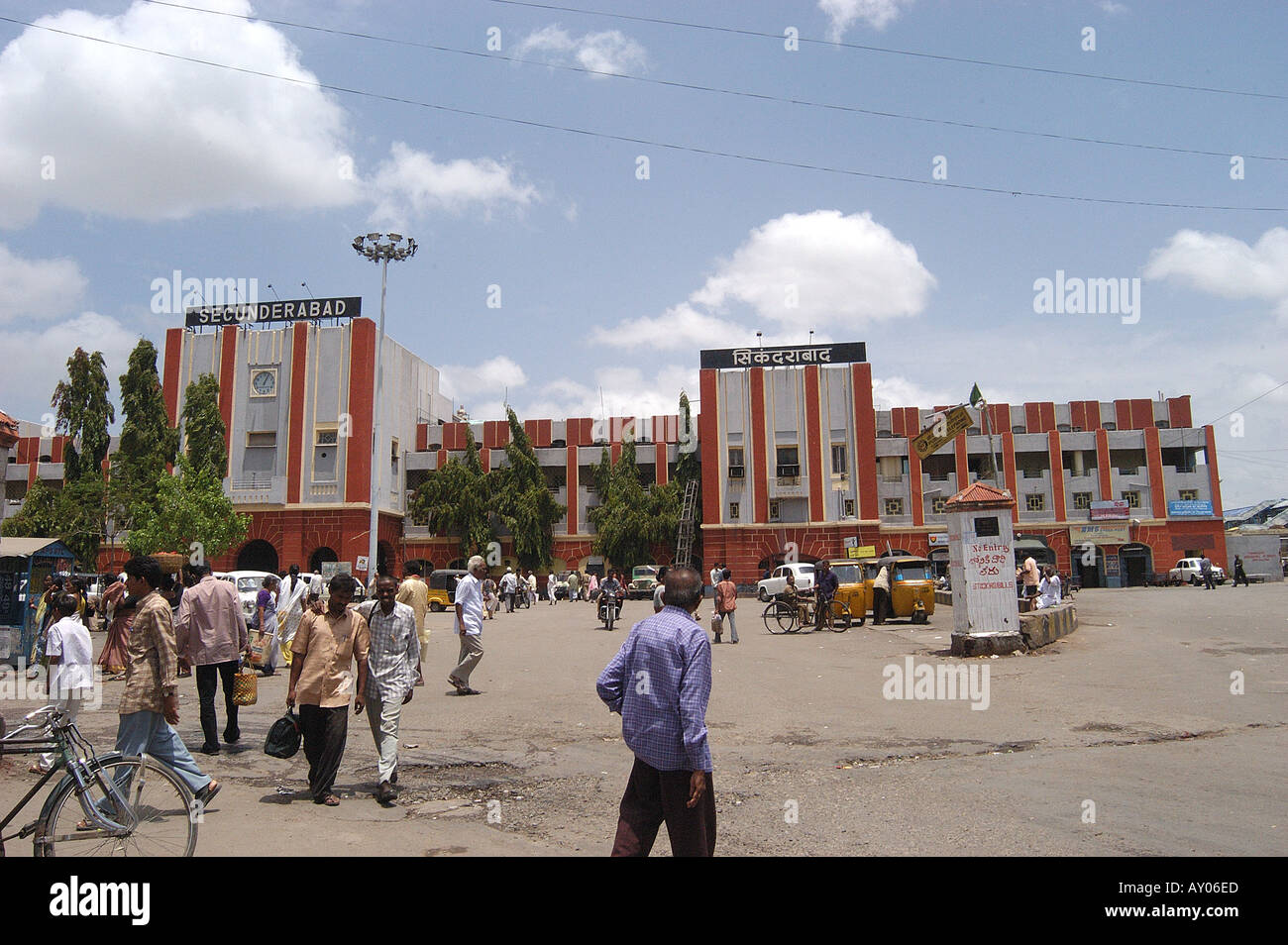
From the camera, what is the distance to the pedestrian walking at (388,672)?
6.30 m

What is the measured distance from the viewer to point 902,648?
16531 millimetres

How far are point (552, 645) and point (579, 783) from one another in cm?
1203

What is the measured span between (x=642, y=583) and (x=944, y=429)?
25.2 m

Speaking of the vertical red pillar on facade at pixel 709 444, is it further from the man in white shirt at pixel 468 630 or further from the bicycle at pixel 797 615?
the man in white shirt at pixel 468 630

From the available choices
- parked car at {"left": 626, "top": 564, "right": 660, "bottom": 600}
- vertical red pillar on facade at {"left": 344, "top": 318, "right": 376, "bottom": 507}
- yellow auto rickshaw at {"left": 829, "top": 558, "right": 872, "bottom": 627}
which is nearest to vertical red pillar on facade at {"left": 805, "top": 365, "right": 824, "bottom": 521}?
parked car at {"left": 626, "top": 564, "right": 660, "bottom": 600}

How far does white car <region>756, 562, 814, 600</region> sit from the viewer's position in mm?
35875

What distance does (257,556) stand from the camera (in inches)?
1790

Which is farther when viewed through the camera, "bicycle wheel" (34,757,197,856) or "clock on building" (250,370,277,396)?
"clock on building" (250,370,277,396)

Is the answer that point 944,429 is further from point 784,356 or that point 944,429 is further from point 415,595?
point 784,356

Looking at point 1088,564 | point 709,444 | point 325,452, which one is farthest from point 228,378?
point 1088,564

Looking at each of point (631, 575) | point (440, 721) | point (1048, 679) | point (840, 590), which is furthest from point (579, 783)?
point (631, 575)

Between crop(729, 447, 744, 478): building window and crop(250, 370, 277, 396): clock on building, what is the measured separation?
24.3 m

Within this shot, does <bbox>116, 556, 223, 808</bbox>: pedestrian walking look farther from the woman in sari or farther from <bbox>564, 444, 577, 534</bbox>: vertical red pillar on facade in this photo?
<bbox>564, 444, 577, 534</bbox>: vertical red pillar on facade

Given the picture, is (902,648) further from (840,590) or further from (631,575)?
(631,575)
